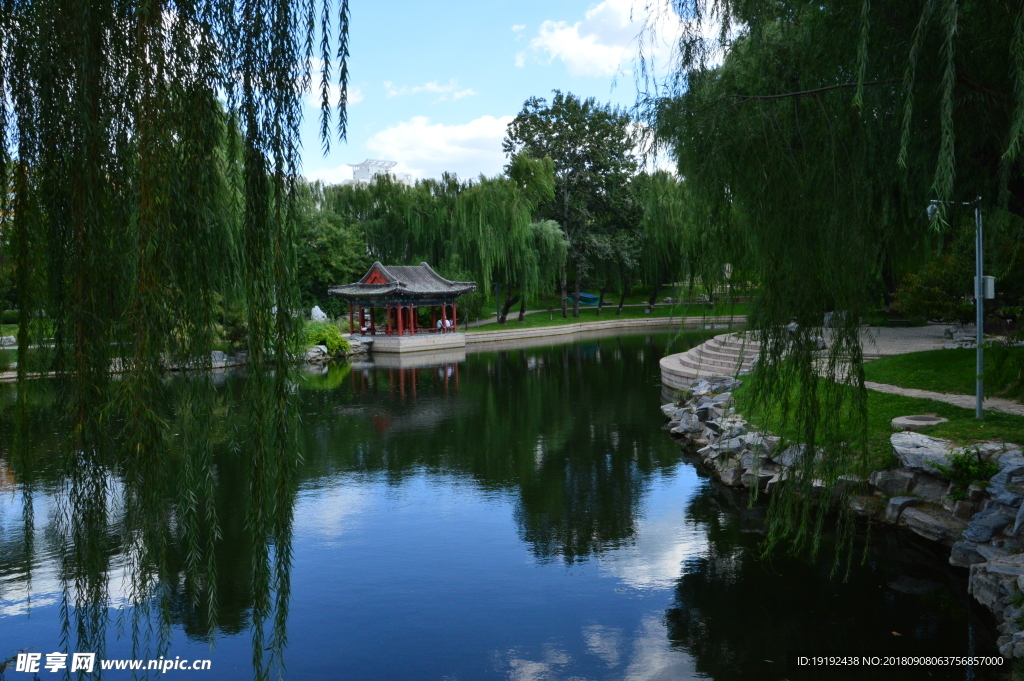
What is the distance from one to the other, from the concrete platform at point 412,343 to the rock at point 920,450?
19.4 metres

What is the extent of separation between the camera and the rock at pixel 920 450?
632 centimetres

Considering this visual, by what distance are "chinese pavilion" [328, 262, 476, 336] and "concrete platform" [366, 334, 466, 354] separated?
1.56ft

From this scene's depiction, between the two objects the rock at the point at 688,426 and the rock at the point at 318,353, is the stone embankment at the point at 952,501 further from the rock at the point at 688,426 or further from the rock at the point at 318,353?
the rock at the point at 318,353

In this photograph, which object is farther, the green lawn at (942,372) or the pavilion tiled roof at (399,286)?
the pavilion tiled roof at (399,286)

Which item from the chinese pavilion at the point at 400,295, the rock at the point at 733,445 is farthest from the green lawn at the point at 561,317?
the rock at the point at 733,445

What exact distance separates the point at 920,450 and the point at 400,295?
20.5 m

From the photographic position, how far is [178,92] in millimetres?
2074

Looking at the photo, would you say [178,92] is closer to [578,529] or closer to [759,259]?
[759,259]

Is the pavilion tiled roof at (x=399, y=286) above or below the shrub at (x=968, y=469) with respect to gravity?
above

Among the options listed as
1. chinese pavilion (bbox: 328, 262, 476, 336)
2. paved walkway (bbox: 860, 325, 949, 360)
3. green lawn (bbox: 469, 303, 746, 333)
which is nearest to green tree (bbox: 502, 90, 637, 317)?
green lawn (bbox: 469, 303, 746, 333)

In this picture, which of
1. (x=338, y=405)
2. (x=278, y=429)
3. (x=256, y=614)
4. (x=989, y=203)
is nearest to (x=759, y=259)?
(x=989, y=203)

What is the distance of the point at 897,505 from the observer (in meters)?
6.58

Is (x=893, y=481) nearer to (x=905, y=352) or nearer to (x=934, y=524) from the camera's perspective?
(x=934, y=524)

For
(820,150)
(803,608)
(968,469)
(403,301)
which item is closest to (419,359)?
(403,301)
